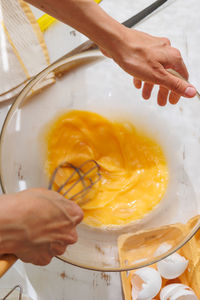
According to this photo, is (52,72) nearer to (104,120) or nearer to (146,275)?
(104,120)

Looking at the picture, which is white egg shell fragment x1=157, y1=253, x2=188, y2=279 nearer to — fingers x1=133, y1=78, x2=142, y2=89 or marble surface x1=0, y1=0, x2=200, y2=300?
marble surface x1=0, y1=0, x2=200, y2=300

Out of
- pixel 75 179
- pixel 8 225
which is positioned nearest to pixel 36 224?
pixel 8 225

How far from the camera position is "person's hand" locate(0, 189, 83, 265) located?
360 mm

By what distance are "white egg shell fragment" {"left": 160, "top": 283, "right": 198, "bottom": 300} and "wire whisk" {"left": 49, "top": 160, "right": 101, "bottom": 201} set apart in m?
0.21

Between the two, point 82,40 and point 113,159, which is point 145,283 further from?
point 82,40

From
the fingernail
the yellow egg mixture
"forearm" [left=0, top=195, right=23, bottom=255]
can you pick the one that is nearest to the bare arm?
the fingernail

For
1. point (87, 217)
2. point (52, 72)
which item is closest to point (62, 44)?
point (52, 72)

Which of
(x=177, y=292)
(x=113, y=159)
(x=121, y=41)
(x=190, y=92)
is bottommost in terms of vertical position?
(x=177, y=292)

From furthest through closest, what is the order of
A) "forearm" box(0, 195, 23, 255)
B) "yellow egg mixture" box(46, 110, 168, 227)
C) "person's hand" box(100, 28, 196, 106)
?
"yellow egg mixture" box(46, 110, 168, 227)
"person's hand" box(100, 28, 196, 106)
"forearm" box(0, 195, 23, 255)

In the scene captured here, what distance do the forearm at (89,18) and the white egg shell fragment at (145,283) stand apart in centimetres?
36

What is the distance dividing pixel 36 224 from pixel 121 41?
274mm

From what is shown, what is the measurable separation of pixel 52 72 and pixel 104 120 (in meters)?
0.13

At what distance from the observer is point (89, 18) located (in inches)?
17.6

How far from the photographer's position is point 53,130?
0.58 metres
